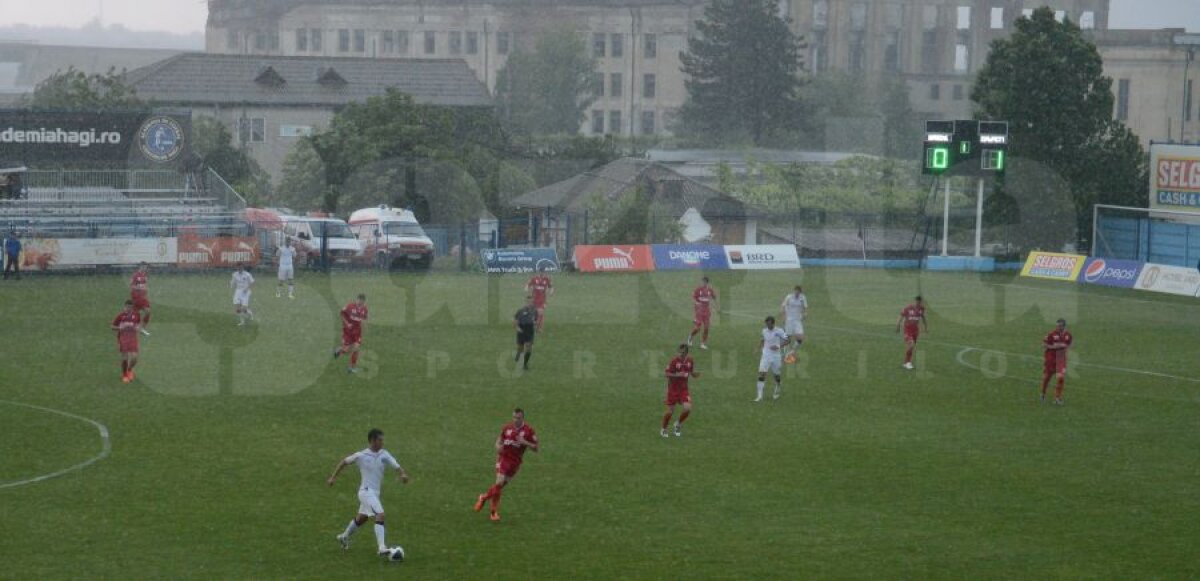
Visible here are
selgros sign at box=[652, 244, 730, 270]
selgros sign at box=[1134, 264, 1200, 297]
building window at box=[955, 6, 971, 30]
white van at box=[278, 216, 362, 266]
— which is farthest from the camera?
building window at box=[955, 6, 971, 30]

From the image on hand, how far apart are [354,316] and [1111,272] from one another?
34868 millimetres

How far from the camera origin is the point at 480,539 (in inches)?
756

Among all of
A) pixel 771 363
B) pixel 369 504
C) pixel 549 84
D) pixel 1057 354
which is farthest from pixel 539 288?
pixel 549 84

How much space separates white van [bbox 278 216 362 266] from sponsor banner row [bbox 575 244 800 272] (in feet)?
30.0

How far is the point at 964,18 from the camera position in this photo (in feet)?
488

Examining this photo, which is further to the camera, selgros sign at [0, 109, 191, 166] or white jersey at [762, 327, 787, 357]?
selgros sign at [0, 109, 191, 166]

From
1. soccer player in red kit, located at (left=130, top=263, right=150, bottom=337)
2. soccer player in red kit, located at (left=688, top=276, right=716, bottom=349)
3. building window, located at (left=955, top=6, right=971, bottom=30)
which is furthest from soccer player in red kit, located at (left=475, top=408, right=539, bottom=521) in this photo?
building window, located at (left=955, top=6, right=971, bottom=30)

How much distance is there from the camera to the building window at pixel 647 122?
137500 mm

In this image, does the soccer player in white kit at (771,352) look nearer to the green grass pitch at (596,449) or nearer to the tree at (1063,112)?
the green grass pitch at (596,449)

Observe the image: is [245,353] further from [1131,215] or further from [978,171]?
[1131,215]

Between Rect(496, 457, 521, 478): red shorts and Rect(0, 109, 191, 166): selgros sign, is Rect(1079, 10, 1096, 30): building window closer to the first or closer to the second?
Rect(0, 109, 191, 166): selgros sign

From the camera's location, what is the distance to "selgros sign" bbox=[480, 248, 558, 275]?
57.2m

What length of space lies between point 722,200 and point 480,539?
5455cm

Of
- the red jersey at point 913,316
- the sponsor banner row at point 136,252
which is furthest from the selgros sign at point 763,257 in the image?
the red jersey at point 913,316
